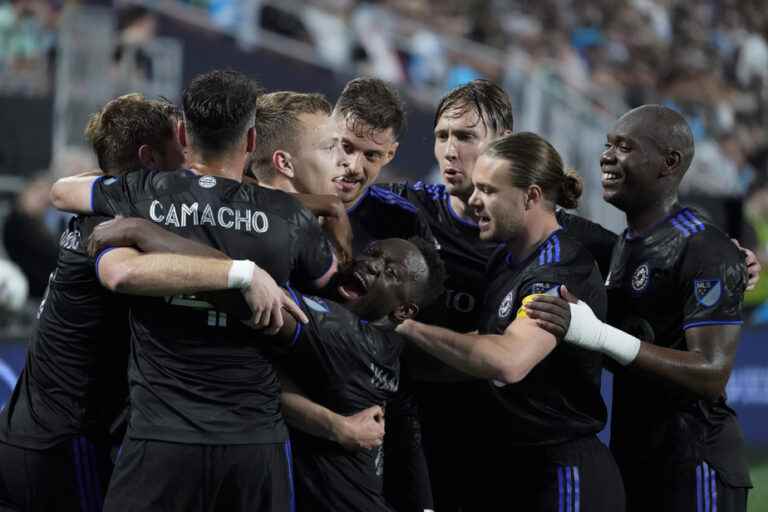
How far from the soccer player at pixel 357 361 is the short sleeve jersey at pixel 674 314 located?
2.90ft

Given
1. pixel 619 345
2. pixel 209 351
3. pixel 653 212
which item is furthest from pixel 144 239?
pixel 653 212

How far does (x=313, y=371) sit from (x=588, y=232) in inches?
61.9

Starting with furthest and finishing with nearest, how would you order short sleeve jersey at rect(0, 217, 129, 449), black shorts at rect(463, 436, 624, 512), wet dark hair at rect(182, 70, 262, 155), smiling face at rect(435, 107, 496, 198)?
smiling face at rect(435, 107, 496, 198) → black shorts at rect(463, 436, 624, 512) → short sleeve jersey at rect(0, 217, 129, 449) → wet dark hair at rect(182, 70, 262, 155)

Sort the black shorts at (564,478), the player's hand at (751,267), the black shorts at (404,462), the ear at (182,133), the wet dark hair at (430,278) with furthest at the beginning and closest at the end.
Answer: the player's hand at (751,267)
the black shorts at (404,462)
the black shorts at (564,478)
the wet dark hair at (430,278)
the ear at (182,133)

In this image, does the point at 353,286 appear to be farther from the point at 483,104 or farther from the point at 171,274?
the point at 483,104

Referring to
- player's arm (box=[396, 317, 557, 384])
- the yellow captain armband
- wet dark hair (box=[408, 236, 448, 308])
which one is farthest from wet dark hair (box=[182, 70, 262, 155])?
the yellow captain armband

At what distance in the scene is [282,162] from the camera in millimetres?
4012

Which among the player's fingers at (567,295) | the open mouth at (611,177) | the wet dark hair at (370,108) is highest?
the wet dark hair at (370,108)

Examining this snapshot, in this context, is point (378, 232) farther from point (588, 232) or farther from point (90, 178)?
point (90, 178)

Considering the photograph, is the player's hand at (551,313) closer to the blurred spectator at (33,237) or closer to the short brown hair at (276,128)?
the short brown hair at (276,128)

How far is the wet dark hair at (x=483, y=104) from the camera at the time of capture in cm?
473

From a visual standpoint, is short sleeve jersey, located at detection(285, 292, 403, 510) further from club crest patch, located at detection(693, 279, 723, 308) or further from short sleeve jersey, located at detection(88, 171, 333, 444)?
club crest patch, located at detection(693, 279, 723, 308)

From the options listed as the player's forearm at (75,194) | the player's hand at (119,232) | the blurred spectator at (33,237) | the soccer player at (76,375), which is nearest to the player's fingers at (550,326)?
the player's hand at (119,232)

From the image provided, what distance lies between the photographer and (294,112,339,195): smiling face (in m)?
4.02
